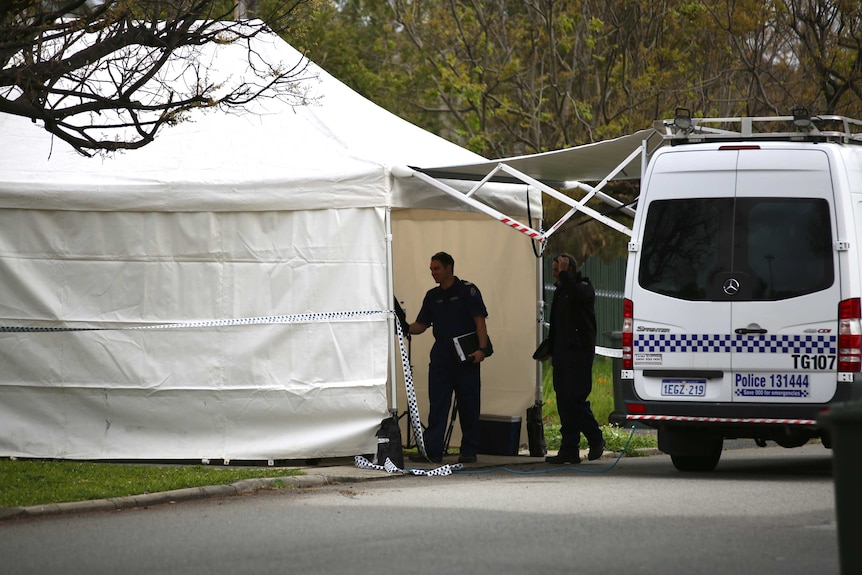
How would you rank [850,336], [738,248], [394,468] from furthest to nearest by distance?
1. [394,468]
2. [738,248]
3. [850,336]

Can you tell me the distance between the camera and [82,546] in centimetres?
823

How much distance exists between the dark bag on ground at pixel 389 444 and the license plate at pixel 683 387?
259 centimetres

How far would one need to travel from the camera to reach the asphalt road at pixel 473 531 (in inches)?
285

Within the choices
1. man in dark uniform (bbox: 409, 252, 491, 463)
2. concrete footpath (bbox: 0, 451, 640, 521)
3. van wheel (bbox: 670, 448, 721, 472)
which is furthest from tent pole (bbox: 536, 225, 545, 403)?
van wheel (bbox: 670, 448, 721, 472)

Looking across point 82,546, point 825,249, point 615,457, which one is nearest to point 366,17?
point 615,457

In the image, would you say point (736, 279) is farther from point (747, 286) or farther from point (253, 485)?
point (253, 485)

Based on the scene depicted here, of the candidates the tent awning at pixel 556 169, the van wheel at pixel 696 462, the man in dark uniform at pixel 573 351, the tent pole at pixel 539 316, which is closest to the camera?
the van wheel at pixel 696 462

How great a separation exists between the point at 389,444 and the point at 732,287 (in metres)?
3.42

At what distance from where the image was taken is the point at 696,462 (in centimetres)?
1179

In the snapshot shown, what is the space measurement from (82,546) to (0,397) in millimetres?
4605

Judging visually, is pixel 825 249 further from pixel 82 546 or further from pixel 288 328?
pixel 82 546

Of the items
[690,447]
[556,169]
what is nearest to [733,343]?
[690,447]

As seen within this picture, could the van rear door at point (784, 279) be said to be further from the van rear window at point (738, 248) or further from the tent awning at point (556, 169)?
the tent awning at point (556, 169)

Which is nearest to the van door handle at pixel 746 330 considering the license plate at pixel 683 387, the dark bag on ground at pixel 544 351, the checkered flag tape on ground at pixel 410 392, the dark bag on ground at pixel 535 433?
the license plate at pixel 683 387
